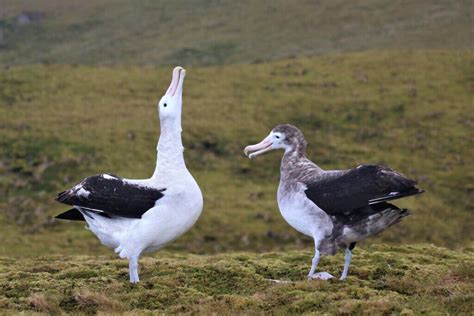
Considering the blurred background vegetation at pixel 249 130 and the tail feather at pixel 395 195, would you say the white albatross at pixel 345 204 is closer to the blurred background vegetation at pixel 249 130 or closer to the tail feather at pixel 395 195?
the tail feather at pixel 395 195

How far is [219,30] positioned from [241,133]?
5498 centimetres

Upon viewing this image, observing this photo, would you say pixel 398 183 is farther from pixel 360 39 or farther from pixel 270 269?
pixel 360 39

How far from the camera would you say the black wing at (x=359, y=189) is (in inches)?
456

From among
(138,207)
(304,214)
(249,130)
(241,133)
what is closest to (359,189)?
(304,214)

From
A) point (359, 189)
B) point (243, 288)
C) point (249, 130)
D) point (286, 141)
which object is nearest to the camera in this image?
point (359, 189)

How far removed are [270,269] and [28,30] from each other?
103 meters

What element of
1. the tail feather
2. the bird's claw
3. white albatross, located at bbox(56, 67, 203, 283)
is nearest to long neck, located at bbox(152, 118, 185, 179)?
white albatross, located at bbox(56, 67, 203, 283)

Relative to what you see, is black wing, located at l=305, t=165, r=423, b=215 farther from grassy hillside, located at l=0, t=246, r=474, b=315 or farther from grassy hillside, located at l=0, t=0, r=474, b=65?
grassy hillside, located at l=0, t=0, r=474, b=65

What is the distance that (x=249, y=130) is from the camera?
45219mm

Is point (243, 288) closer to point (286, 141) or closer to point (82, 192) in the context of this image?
point (286, 141)

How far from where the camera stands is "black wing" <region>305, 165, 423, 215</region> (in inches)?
456

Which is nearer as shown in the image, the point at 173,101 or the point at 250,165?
the point at 173,101

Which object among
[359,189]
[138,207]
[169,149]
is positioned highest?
[169,149]

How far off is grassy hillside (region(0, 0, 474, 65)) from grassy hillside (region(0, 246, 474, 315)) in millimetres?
56987
